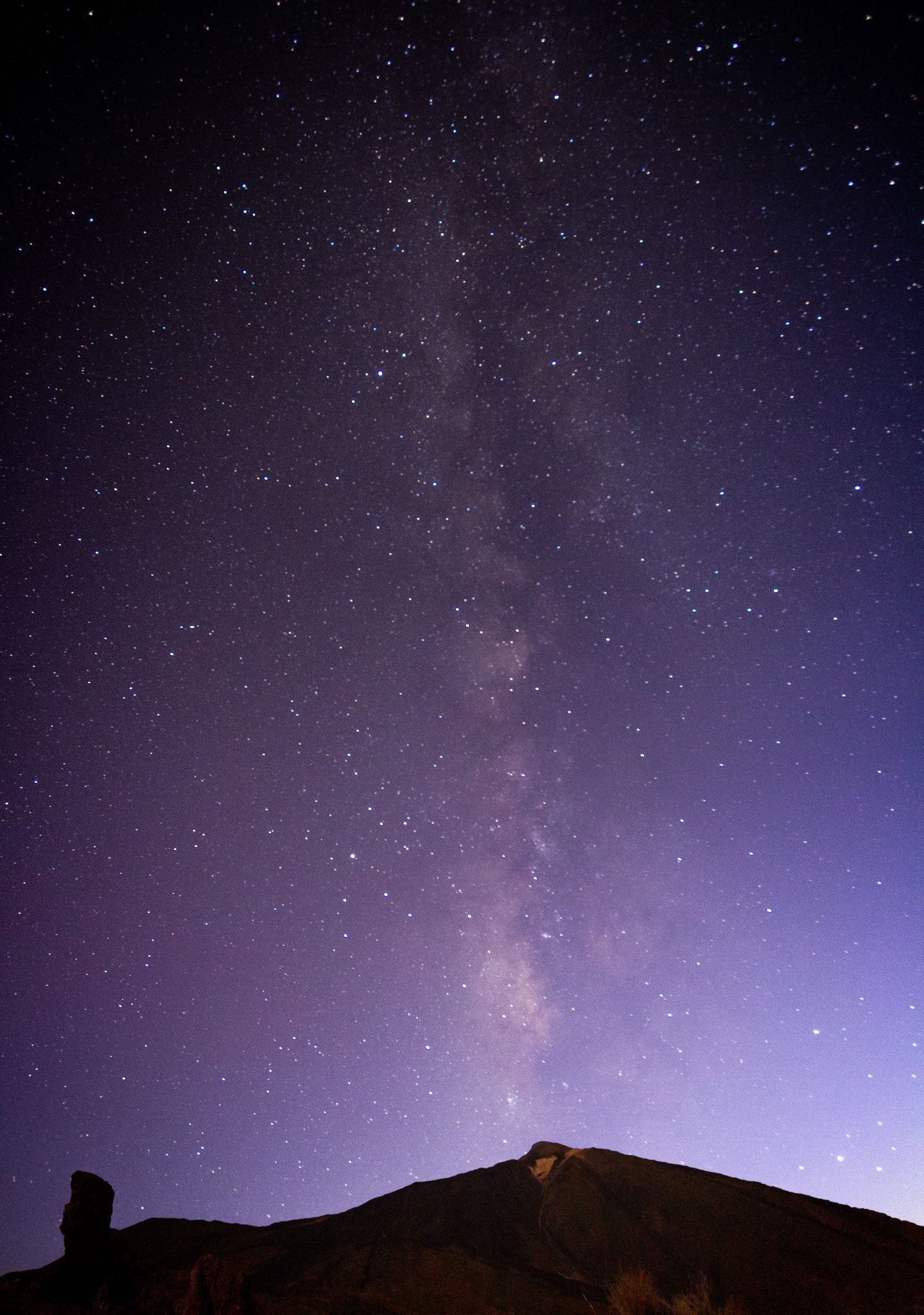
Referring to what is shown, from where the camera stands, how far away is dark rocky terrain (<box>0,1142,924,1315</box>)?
12.9 meters

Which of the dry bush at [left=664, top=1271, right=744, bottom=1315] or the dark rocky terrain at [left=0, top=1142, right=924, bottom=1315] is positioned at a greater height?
the dark rocky terrain at [left=0, top=1142, right=924, bottom=1315]

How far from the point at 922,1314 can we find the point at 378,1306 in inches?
547

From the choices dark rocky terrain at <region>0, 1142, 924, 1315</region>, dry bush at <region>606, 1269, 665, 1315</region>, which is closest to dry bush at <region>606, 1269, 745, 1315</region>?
dry bush at <region>606, 1269, 665, 1315</region>

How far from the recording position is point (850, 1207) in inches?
728

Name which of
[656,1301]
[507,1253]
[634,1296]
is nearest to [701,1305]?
[656,1301]

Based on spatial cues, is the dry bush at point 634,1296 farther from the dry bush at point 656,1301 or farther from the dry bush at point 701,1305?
the dry bush at point 701,1305

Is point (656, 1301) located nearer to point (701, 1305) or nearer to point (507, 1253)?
point (701, 1305)

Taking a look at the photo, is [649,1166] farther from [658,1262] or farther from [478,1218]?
[478,1218]

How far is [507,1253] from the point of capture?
54.9ft

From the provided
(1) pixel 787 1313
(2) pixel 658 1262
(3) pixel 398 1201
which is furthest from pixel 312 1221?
(1) pixel 787 1313

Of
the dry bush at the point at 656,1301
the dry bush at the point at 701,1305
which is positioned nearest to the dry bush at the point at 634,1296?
the dry bush at the point at 656,1301

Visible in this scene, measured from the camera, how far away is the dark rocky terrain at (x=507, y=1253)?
42.3 ft

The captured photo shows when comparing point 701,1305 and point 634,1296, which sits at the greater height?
point 634,1296

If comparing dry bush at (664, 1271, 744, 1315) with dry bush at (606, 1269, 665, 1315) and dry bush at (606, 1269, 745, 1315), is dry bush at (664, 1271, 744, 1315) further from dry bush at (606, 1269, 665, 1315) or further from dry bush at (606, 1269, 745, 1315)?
dry bush at (606, 1269, 665, 1315)
